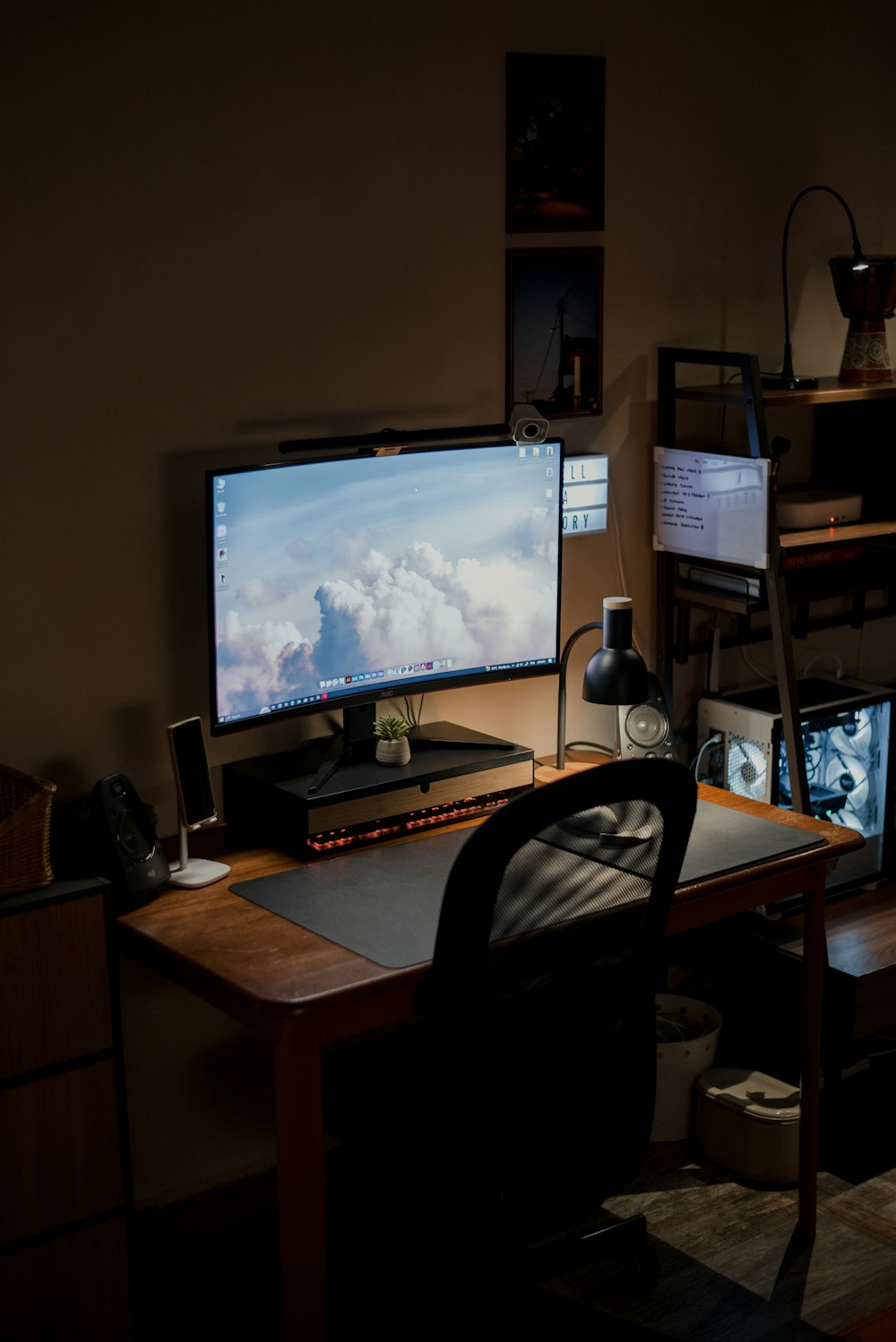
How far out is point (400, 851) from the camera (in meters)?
2.47

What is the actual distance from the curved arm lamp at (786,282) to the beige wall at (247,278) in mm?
133

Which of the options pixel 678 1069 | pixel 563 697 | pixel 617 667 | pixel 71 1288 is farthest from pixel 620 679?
pixel 71 1288

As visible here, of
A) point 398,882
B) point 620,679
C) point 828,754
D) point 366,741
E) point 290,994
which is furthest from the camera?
point 828,754

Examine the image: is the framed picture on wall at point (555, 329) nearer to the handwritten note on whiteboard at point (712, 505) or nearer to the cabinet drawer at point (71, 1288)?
the handwritten note on whiteboard at point (712, 505)

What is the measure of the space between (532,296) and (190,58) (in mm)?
799

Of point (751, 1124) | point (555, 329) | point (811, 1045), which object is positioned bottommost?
point (751, 1124)

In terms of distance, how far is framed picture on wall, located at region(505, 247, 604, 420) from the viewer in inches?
113

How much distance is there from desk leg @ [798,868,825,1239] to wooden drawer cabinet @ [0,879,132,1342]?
1168 mm

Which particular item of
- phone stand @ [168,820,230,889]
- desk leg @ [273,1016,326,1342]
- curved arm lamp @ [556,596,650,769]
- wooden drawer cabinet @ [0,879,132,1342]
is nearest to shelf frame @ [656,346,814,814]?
curved arm lamp @ [556,596,650,769]

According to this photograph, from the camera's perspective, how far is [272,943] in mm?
2137

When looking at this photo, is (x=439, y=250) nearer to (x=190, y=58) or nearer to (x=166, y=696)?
(x=190, y=58)

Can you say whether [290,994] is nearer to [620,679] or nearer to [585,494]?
[620,679]

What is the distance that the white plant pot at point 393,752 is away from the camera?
8.58 feet

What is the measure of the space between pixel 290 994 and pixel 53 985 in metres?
0.37
